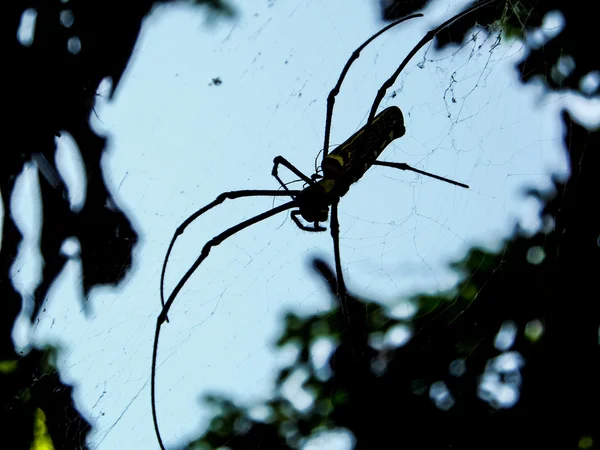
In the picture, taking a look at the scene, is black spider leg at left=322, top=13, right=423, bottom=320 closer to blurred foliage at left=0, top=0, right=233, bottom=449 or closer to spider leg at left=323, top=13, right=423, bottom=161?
spider leg at left=323, top=13, right=423, bottom=161

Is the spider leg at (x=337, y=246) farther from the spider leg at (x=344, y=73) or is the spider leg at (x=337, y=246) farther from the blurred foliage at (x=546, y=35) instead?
the blurred foliage at (x=546, y=35)

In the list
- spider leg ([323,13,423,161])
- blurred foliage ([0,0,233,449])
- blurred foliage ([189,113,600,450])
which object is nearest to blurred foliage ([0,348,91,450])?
blurred foliage ([0,0,233,449])

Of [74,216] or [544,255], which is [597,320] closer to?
[544,255]

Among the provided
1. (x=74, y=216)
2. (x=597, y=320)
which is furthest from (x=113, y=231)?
(x=597, y=320)

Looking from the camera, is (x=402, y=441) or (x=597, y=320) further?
(x=402, y=441)

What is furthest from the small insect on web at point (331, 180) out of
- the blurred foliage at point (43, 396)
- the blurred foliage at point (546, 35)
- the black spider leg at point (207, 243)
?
the blurred foliage at point (43, 396)

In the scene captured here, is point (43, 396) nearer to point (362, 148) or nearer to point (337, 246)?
point (337, 246)
